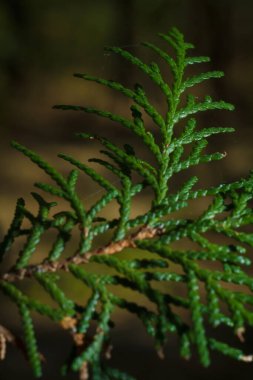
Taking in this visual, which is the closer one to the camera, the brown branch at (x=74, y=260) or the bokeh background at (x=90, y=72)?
the brown branch at (x=74, y=260)

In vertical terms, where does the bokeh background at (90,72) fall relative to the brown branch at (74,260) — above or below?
above

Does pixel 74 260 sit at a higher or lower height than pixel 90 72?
lower

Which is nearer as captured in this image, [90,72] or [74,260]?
[74,260]

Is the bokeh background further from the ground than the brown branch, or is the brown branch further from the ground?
the bokeh background

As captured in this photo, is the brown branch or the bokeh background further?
the bokeh background

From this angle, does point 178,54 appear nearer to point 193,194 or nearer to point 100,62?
point 193,194
